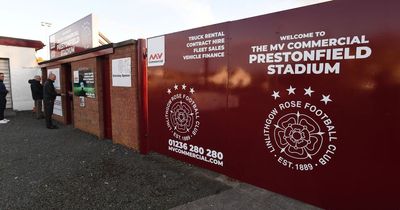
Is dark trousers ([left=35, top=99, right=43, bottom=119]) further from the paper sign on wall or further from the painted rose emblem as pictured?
the painted rose emblem

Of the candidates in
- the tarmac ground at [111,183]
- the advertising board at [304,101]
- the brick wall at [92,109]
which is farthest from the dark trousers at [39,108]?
the advertising board at [304,101]

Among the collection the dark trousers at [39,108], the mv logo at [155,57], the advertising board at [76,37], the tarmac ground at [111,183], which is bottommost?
the tarmac ground at [111,183]

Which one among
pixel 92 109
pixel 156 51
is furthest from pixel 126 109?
pixel 92 109

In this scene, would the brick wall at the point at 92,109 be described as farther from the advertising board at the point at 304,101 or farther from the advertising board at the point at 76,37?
the advertising board at the point at 304,101

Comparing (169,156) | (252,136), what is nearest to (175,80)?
(169,156)

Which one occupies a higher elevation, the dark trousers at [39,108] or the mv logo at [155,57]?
the mv logo at [155,57]

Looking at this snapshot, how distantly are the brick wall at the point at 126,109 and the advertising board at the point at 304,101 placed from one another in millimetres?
1588

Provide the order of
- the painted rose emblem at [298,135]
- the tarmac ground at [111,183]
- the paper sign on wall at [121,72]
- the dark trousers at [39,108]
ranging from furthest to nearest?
1. the dark trousers at [39,108]
2. the paper sign on wall at [121,72]
3. the tarmac ground at [111,183]
4. the painted rose emblem at [298,135]

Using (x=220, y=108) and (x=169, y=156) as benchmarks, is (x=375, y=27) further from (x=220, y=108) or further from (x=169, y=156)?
(x=169, y=156)

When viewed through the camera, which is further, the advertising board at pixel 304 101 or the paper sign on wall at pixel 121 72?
the paper sign on wall at pixel 121 72

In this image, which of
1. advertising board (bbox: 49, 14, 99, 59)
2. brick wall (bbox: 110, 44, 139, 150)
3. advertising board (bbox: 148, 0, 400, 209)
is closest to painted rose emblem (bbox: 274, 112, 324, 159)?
advertising board (bbox: 148, 0, 400, 209)

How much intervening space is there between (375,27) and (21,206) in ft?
15.9

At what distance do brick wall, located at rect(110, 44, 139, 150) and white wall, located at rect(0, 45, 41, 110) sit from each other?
420 inches

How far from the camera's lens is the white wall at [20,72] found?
1486cm
